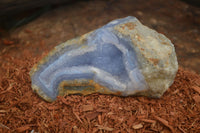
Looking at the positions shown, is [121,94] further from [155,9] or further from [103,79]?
[155,9]

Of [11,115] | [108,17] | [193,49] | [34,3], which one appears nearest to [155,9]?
[108,17]

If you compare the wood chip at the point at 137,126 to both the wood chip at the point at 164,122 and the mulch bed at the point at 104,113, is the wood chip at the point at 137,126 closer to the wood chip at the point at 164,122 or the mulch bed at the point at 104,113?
the mulch bed at the point at 104,113

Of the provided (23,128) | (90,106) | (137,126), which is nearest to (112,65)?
(90,106)

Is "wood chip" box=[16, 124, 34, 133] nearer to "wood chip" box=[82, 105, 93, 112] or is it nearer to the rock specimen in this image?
the rock specimen

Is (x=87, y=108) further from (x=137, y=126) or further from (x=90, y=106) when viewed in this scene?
(x=137, y=126)

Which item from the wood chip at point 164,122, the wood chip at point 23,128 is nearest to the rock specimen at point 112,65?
the wood chip at point 164,122

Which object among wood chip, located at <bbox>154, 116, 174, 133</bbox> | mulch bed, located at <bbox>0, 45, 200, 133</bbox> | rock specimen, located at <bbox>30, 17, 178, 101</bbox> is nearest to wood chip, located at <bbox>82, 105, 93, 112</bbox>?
mulch bed, located at <bbox>0, 45, 200, 133</bbox>
